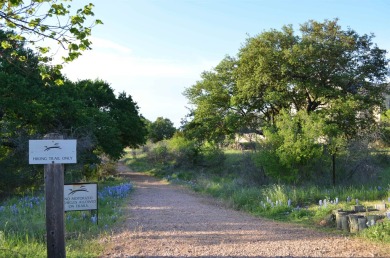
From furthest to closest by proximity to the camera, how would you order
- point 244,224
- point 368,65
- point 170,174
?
1. point 170,174
2. point 368,65
3. point 244,224

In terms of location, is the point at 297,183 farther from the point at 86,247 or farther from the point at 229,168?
the point at 86,247

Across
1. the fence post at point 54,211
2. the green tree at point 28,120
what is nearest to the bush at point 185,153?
the green tree at point 28,120

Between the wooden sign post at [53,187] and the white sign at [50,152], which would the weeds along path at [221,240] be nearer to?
the wooden sign post at [53,187]

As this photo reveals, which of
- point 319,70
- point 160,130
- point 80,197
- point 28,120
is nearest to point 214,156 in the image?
point 319,70

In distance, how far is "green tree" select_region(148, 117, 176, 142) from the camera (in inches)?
2665

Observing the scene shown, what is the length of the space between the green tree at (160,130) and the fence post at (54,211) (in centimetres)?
6100

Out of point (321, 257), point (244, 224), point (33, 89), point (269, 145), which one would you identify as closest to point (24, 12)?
point (321, 257)

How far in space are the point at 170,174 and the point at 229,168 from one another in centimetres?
548

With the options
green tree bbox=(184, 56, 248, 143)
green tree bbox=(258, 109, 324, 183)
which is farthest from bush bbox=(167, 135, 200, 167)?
green tree bbox=(258, 109, 324, 183)

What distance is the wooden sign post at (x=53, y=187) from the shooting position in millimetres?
5699

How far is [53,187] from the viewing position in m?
5.68

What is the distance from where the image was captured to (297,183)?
18.2 m

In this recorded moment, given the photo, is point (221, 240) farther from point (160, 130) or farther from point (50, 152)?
point (160, 130)

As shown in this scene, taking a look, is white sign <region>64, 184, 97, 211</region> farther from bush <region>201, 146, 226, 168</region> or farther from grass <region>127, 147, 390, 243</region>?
bush <region>201, 146, 226, 168</region>
